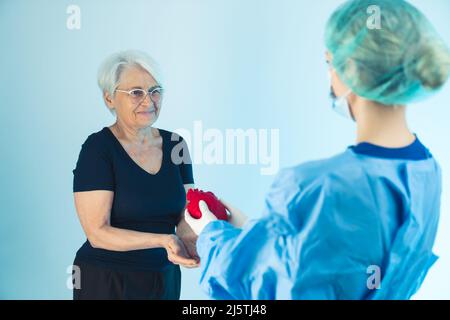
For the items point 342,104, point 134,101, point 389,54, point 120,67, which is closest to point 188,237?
point 134,101

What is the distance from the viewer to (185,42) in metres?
2.35

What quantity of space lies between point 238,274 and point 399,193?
42 cm

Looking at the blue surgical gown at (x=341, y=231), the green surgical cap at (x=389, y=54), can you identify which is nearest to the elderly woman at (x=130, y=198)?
the blue surgical gown at (x=341, y=231)

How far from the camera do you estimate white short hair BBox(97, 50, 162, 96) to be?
2.15 metres

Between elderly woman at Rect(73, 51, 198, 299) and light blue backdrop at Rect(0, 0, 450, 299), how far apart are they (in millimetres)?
159

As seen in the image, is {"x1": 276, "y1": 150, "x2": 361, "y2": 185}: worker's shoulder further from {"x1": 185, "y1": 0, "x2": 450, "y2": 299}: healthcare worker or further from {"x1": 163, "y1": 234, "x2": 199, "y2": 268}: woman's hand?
{"x1": 163, "y1": 234, "x2": 199, "y2": 268}: woman's hand

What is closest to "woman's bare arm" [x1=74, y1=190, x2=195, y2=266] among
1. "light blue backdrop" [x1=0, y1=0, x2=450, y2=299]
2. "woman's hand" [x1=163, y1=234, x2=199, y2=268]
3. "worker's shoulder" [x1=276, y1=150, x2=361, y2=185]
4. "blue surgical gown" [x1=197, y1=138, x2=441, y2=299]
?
"woman's hand" [x1=163, y1=234, x2=199, y2=268]

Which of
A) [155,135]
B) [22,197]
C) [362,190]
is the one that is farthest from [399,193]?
[22,197]

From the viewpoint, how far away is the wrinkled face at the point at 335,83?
4.84 ft

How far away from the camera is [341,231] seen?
138 centimetres

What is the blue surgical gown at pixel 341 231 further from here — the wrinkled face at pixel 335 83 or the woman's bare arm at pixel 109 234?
the woman's bare arm at pixel 109 234

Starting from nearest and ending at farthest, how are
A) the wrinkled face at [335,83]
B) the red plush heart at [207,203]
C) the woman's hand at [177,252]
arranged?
the wrinkled face at [335,83] → the red plush heart at [207,203] → the woman's hand at [177,252]

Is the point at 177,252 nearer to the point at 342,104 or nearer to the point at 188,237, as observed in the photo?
the point at 188,237
